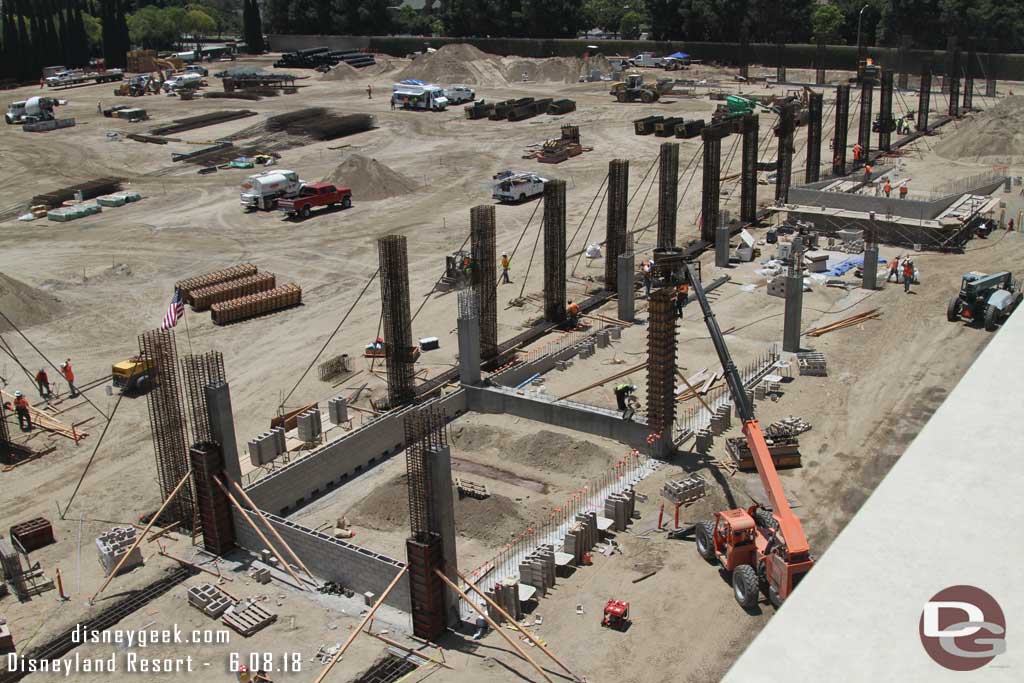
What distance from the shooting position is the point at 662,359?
79.0 ft

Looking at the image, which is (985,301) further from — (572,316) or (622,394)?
(622,394)

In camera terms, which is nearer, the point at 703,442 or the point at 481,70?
the point at 703,442

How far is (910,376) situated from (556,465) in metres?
11.0

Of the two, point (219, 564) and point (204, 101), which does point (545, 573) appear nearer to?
point (219, 564)

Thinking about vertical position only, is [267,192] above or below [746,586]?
above

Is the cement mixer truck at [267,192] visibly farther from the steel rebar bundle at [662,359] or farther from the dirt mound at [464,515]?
the steel rebar bundle at [662,359]

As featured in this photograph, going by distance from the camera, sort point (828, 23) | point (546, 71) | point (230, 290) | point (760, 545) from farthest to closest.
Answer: point (828, 23)
point (546, 71)
point (230, 290)
point (760, 545)

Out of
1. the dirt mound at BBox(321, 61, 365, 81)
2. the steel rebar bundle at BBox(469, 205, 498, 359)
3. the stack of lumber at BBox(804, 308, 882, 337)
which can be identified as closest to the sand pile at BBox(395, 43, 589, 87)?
the dirt mound at BBox(321, 61, 365, 81)

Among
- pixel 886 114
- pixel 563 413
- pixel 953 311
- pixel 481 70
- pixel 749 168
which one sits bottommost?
pixel 563 413

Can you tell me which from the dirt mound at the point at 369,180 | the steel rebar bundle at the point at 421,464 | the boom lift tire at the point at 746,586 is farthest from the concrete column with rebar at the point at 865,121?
the steel rebar bundle at the point at 421,464

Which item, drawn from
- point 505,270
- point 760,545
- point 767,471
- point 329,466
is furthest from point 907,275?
point 329,466

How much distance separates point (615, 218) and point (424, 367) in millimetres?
9246

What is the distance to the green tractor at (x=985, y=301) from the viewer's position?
32281mm

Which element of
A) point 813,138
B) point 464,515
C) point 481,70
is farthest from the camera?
point 481,70
